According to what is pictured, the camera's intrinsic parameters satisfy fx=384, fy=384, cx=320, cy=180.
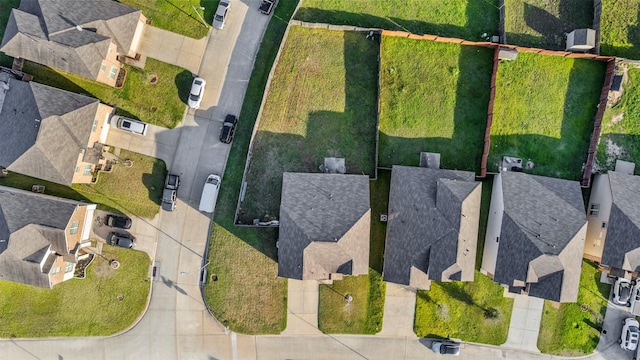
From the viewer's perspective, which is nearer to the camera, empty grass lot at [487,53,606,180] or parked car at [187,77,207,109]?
parked car at [187,77,207,109]

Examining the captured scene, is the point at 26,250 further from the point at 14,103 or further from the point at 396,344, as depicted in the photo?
the point at 396,344

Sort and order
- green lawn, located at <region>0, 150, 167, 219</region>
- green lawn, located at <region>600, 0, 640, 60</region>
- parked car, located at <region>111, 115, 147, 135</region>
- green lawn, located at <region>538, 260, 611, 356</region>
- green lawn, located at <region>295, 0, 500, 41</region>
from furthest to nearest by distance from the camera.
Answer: green lawn, located at <region>600, 0, 640, 60</region> < green lawn, located at <region>538, 260, 611, 356</region> < green lawn, located at <region>295, 0, 500, 41</region> < green lawn, located at <region>0, 150, 167, 219</region> < parked car, located at <region>111, 115, 147, 135</region>

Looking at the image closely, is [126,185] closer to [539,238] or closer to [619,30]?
[539,238]

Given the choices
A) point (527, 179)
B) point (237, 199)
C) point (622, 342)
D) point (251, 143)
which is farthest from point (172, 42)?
point (622, 342)

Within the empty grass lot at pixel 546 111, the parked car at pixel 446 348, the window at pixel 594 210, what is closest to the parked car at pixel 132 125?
the empty grass lot at pixel 546 111

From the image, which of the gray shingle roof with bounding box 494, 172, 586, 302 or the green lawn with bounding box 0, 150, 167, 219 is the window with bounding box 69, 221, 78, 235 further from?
the gray shingle roof with bounding box 494, 172, 586, 302

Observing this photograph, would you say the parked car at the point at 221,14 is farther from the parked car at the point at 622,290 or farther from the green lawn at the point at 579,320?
the parked car at the point at 622,290

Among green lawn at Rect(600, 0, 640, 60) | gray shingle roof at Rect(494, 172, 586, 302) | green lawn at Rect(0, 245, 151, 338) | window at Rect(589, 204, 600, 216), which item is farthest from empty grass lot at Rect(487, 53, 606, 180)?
green lawn at Rect(0, 245, 151, 338)
